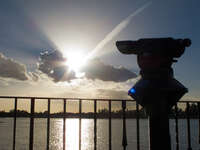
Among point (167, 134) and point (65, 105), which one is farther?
point (65, 105)

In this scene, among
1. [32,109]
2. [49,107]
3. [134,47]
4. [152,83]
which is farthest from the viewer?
[49,107]

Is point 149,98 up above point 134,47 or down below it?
below

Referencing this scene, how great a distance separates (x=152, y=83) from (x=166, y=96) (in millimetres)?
127

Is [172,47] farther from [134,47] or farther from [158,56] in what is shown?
[134,47]

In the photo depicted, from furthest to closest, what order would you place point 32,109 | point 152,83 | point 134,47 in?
point 32,109 < point 134,47 < point 152,83

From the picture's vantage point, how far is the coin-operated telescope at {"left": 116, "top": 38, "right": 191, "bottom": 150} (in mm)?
A: 1387

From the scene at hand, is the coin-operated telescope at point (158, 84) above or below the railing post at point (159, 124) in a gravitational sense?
above

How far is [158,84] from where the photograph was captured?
1.38 metres

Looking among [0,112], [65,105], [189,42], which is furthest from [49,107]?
[189,42]

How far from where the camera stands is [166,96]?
1.40 meters

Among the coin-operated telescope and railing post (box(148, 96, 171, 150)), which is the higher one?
the coin-operated telescope

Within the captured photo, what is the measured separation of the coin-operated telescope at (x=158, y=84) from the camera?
4.55ft

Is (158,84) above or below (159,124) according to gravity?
above

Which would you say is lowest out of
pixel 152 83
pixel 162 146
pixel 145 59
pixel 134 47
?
pixel 162 146
